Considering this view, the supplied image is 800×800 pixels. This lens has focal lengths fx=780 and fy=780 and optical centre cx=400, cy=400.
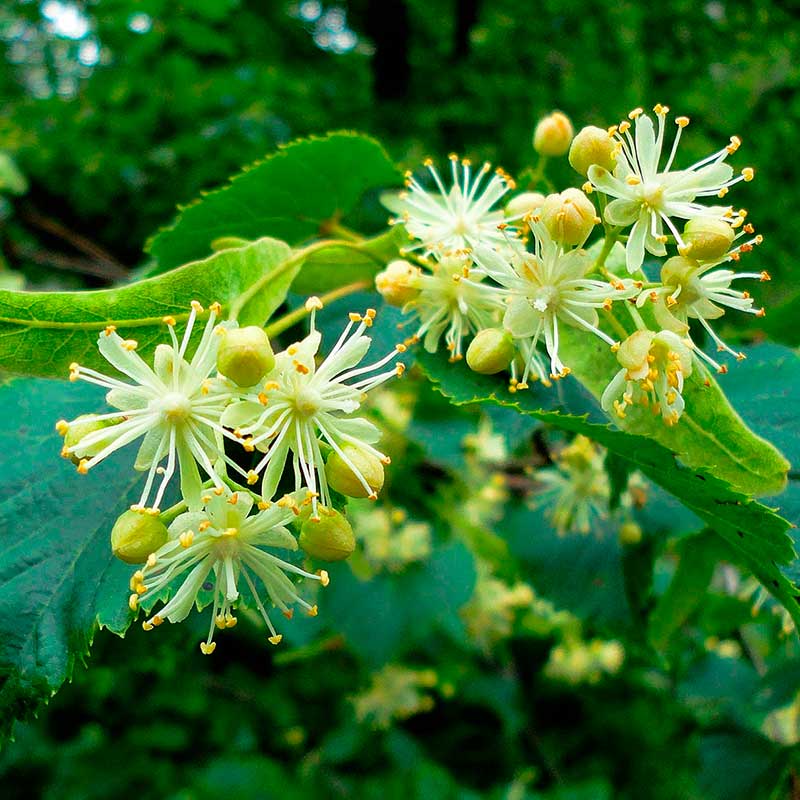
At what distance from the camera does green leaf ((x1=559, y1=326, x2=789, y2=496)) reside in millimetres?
589

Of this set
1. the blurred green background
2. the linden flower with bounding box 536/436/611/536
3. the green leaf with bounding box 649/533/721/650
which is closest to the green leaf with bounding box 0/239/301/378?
the blurred green background

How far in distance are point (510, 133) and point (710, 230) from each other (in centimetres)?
297

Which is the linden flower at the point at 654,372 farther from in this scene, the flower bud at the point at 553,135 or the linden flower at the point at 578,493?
the linden flower at the point at 578,493

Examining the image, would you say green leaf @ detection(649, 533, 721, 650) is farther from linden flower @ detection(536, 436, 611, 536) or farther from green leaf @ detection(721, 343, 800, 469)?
linden flower @ detection(536, 436, 611, 536)

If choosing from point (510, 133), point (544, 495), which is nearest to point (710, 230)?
point (544, 495)

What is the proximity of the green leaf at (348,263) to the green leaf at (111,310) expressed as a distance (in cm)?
16

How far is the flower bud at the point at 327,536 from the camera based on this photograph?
54 cm

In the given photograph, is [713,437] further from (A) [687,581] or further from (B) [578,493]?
(B) [578,493]

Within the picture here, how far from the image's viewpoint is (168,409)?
56cm

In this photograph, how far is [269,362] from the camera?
0.53 metres

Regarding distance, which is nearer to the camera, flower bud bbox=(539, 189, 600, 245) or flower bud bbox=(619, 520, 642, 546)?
flower bud bbox=(539, 189, 600, 245)

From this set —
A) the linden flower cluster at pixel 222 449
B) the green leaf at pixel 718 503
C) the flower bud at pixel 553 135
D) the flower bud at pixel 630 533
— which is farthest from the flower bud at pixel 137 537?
the flower bud at pixel 630 533

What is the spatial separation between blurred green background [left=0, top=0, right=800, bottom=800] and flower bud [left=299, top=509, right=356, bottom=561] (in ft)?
1.30

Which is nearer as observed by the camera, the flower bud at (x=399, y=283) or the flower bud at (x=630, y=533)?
the flower bud at (x=399, y=283)
